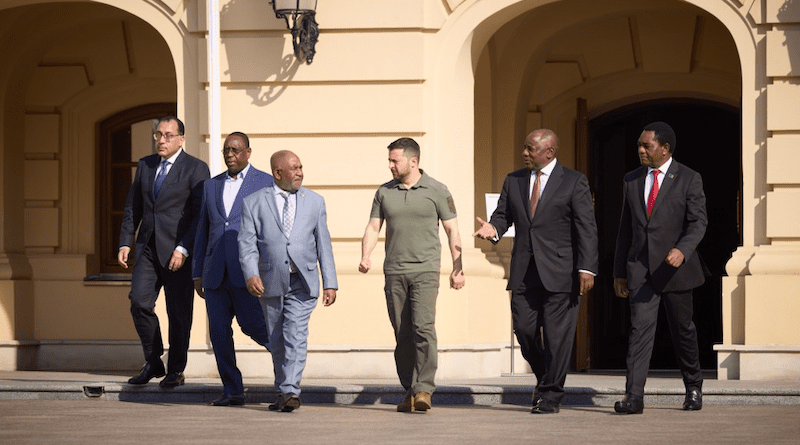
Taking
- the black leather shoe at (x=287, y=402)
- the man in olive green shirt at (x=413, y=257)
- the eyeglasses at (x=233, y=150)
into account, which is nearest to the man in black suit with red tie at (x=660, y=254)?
the man in olive green shirt at (x=413, y=257)

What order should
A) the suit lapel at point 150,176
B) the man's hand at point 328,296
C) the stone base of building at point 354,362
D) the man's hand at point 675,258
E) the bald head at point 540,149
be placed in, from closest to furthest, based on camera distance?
the man's hand at point 675,258 → the man's hand at point 328,296 → the bald head at point 540,149 → the suit lapel at point 150,176 → the stone base of building at point 354,362

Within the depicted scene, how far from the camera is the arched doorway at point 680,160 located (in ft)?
49.1

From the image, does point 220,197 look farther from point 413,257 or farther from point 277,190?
point 413,257

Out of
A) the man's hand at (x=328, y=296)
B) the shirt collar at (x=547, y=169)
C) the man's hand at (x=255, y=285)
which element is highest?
the shirt collar at (x=547, y=169)

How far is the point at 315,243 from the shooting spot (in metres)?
9.80

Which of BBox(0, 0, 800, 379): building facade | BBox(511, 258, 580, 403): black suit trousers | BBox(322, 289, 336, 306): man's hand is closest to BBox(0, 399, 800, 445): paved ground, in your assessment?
BBox(511, 258, 580, 403): black suit trousers

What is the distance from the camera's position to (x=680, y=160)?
15078 mm

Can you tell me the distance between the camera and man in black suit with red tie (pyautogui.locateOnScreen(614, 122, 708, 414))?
31.0 ft

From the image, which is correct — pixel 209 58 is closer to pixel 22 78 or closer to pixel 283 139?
pixel 283 139

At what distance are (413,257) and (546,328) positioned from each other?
0.95 m

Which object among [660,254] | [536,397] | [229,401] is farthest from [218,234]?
[660,254]

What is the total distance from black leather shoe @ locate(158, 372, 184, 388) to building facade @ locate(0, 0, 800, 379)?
5.00 ft

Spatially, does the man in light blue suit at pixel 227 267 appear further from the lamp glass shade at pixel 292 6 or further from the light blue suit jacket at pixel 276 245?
the lamp glass shade at pixel 292 6

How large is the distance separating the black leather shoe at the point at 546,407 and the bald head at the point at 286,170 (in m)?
2.07
